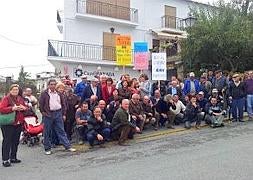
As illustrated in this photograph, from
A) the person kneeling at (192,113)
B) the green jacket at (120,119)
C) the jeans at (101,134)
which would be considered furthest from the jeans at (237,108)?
the jeans at (101,134)

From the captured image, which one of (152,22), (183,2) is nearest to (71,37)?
(152,22)

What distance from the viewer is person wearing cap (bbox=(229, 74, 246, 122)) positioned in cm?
1511

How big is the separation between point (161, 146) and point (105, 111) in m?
2.19

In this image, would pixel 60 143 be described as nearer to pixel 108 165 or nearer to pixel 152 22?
pixel 108 165

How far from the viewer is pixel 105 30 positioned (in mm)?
30906

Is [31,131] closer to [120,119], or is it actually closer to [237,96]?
[120,119]

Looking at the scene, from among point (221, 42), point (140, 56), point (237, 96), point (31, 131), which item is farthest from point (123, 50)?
point (221, 42)

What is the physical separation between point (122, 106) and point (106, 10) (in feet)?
65.0

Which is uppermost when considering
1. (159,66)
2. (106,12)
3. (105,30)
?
(106,12)

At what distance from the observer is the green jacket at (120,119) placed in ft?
38.8

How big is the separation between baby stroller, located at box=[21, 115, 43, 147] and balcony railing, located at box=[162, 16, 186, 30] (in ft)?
73.6

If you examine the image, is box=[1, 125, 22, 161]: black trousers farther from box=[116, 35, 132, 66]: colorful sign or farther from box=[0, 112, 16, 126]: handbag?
box=[116, 35, 132, 66]: colorful sign

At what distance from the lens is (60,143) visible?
11.8 metres

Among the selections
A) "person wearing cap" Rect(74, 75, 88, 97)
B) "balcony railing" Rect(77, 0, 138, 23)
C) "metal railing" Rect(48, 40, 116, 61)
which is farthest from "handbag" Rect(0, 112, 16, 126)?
"balcony railing" Rect(77, 0, 138, 23)
